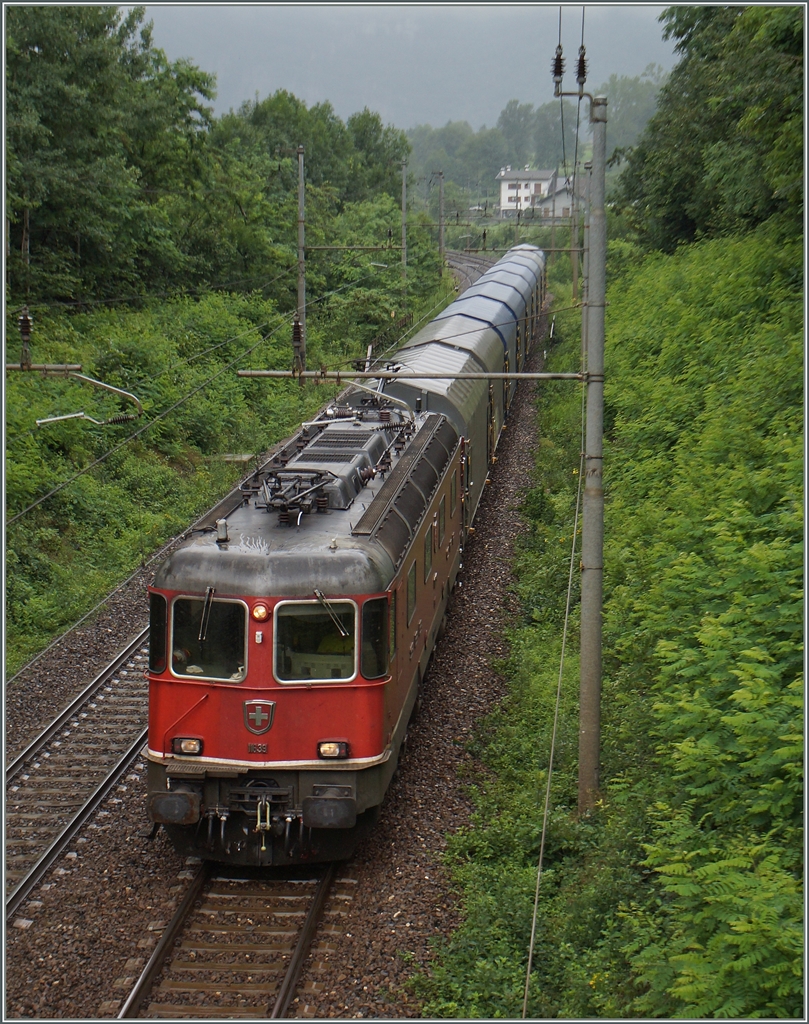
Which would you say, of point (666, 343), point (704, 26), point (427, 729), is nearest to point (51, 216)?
point (666, 343)

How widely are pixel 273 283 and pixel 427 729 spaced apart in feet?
87.8

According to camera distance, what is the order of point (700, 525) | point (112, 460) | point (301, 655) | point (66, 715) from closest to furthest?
1. point (301, 655)
2. point (700, 525)
3. point (66, 715)
4. point (112, 460)

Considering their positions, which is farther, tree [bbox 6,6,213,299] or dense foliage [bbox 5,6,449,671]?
tree [bbox 6,6,213,299]

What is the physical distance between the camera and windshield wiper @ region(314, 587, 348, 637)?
29.3 ft

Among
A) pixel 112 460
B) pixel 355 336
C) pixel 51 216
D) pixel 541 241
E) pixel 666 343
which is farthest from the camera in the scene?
pixel 541 241

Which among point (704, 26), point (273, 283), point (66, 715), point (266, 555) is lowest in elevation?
point (66, 715)

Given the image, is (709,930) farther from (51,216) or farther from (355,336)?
(355,336)

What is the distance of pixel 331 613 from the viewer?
8992mm

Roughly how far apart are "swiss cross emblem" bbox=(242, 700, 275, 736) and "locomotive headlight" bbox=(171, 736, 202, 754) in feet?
1.67

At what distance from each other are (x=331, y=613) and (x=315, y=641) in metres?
0.31

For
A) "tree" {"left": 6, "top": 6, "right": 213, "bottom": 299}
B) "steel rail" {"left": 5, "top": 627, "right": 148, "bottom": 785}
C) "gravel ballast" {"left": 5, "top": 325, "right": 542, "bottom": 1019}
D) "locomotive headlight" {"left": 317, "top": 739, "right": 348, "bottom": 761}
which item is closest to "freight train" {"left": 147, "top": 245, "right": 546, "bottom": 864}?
"locomotive headlight" {"left": 317, "top": 739, "right": 348, "bottom": 761}

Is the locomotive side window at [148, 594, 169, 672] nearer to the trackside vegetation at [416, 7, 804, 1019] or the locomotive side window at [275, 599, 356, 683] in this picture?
the locomotive side window at [275, 599, 356, 683]

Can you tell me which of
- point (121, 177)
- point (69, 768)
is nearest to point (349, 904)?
point (69, 768)

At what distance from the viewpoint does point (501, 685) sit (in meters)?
13.3
